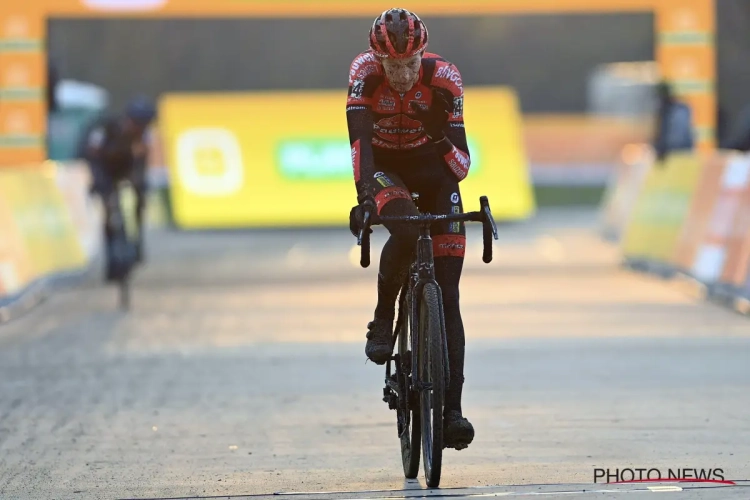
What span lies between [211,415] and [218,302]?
6.44 metres

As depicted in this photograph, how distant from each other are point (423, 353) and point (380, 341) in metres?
0.46

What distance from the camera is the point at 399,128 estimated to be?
22.3 ft

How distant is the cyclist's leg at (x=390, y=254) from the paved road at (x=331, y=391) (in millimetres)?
580

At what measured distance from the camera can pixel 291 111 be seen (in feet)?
90.4

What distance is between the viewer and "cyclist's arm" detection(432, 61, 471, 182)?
6.72 m

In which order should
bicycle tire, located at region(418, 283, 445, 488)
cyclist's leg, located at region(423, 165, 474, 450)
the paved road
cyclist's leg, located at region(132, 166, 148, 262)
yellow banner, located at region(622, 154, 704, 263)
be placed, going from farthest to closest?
1. yellow banner, located at region(622, 154, 704, 263)
2. cyclist's leg, located at region(132, 166, 148, 262)
3. the paved road
4. cyclist's leg, located at region(423, 165, 474, 450)
5. bicycle tire, located at region(418, 283, 445, 488)

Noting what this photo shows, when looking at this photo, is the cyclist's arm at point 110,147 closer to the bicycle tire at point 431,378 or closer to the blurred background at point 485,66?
the bicycle tire at point 431,378

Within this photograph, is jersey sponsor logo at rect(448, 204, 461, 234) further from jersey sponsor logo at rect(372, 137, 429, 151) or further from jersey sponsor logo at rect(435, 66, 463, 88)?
jersey sponsor logo at rect(435, 66, 463, 88)

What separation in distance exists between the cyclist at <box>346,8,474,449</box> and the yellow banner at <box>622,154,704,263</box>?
9496 mm

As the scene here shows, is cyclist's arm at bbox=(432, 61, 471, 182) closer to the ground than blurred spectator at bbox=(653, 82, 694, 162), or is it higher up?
higher up

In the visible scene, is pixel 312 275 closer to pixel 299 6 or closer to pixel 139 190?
pixel 139 190

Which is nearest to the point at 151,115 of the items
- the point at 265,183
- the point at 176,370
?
the point at 176,370

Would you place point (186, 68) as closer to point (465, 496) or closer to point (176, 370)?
point (176, 370)

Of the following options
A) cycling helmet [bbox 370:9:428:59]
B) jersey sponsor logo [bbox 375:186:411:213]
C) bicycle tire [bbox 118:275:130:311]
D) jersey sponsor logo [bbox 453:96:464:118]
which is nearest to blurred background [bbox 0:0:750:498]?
bicycle tire [bbox 118:275:130:311]
